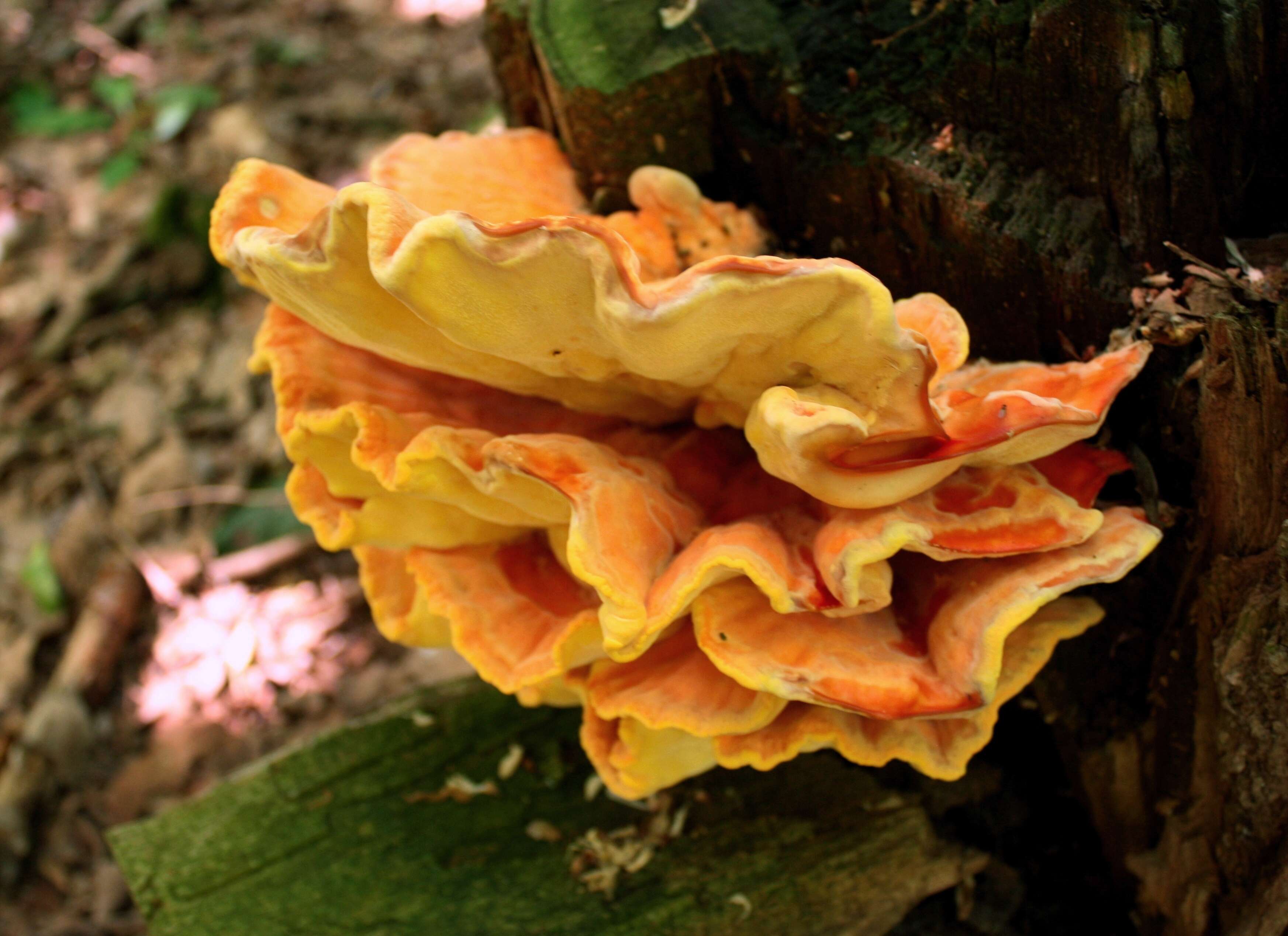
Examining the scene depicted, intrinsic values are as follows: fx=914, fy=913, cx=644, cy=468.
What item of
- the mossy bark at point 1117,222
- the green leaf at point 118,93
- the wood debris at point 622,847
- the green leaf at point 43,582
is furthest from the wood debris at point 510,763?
the green leaf at point 118,93

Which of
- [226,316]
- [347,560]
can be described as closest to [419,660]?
[347,560]

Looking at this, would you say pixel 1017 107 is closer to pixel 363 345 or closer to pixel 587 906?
pixel 363 345

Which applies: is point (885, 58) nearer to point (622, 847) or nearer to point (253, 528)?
point (622, 847)

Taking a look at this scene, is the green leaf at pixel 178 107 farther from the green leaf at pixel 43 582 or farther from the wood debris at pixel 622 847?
the wood debris at pixel 622 847

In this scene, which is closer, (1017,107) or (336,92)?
(1017,107)

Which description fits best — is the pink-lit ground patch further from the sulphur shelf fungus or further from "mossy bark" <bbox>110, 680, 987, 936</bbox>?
the sulphur shelf fungus
